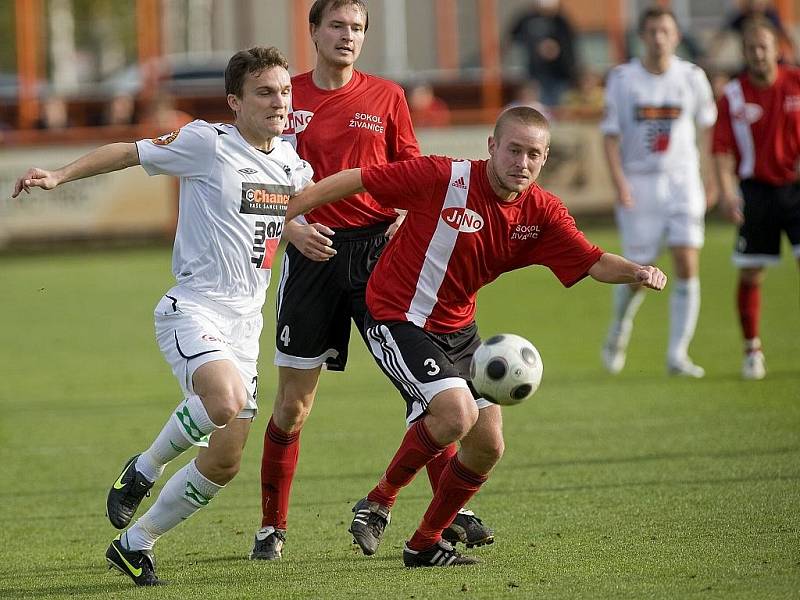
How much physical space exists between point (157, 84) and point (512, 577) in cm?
1898

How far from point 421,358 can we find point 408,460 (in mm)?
438

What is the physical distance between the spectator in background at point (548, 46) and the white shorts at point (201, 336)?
656 inches

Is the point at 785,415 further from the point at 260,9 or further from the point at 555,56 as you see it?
the point at 260,9

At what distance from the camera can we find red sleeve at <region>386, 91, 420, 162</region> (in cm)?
622

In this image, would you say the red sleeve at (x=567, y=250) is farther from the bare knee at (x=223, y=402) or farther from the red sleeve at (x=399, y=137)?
the bare knee at (x=223, y=402)

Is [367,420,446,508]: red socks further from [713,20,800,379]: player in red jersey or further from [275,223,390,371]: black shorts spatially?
[713,20,800,379]: player in red jersey

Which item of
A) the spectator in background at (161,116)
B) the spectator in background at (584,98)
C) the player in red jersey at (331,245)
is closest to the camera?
the player in red jersey at (331,245)

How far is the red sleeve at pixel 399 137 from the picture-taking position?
622 centimetres

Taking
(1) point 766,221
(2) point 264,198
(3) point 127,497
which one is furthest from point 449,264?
(1) point 766,221

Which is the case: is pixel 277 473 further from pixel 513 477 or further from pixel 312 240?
→ pixel 513 477

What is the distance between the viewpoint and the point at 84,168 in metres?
5.25

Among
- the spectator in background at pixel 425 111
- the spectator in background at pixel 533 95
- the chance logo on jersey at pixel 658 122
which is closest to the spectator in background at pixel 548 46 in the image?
the spectator in background at pixel 533 95

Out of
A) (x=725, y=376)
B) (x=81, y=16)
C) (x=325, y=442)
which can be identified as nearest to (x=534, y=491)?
(x=325, y=442)

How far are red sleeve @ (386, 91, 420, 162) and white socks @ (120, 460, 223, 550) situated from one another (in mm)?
1775
